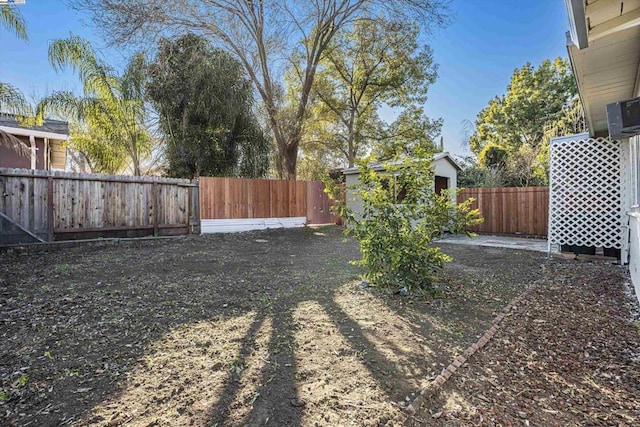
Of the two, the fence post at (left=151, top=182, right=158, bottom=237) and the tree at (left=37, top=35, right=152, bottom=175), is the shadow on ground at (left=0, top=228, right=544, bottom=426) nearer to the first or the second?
the fence post at (left=151, top=182, right=158, bottom=237)

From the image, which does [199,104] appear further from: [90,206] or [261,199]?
[90,206]

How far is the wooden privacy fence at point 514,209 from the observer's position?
27.9 feet

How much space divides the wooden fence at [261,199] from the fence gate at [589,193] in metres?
4.77

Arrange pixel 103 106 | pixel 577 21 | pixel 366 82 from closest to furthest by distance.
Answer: pixel 577 21, pixel 103 106, pixel 366 82

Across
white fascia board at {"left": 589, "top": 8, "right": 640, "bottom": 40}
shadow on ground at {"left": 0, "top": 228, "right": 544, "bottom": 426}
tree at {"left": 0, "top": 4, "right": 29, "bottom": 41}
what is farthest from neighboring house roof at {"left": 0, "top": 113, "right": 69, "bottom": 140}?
white fascia board at {"left": 589, "top": 8, "right": 640, "bottom": 40}

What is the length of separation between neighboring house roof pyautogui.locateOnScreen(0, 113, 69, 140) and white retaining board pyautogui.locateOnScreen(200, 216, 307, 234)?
5062mm

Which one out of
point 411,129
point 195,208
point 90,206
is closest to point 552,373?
point 90,206

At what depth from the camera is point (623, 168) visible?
503 centimetres

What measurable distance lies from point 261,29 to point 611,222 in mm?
11135

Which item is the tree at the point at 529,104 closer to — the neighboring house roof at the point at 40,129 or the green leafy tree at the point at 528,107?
the green leafy tree at the point at 528,107

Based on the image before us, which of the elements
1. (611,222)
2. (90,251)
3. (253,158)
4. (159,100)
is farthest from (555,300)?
(159,100)

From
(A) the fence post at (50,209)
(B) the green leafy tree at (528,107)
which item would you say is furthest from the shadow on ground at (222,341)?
(B) the green leafy tree at (528,107)

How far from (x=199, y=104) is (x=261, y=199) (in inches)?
126

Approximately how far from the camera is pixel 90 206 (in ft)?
21.7
